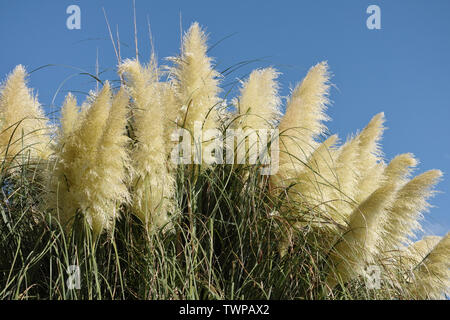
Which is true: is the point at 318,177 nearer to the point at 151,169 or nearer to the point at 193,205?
the point at 193,205

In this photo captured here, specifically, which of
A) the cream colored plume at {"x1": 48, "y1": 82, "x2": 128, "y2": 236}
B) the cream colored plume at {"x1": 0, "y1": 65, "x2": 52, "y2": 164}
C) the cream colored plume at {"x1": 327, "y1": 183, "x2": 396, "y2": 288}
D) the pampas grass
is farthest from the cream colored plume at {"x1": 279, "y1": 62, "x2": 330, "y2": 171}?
the cream colored plume at {"x1": 0, "y1": 65, "x2": 52, "y2": 164}

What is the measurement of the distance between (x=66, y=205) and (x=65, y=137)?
36 cm

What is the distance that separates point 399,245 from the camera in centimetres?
341

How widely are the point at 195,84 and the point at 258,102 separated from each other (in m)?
0.44

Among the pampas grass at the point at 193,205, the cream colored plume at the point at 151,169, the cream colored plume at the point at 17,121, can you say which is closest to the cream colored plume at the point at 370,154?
the pampas grass at the point at 193,205

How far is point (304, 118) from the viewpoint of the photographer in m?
3.40

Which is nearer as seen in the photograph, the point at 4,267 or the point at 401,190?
the point at 401,190

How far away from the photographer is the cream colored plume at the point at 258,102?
3.42 meters

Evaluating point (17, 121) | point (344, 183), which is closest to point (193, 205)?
point (344, 183)

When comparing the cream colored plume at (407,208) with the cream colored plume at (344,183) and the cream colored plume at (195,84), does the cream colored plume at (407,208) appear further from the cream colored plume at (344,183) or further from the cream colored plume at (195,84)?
the cream colored plume at (195,84)

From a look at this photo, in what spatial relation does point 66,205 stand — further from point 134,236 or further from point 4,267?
point 4,267
